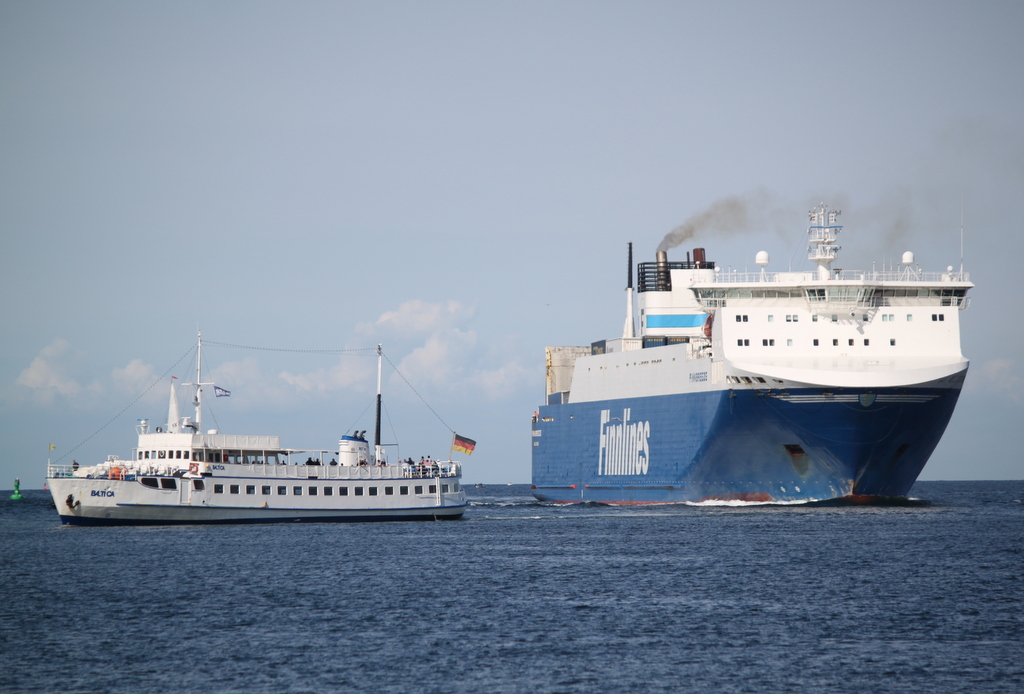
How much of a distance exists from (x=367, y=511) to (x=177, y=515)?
30.9 ft

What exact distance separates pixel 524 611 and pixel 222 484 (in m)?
27.3

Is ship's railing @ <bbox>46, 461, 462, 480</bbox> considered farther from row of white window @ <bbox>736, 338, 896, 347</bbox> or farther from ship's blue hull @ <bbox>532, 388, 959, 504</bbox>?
row of white window @ <bbox>736, 338, 896, 347</bbox>

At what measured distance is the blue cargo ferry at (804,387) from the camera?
55344mm

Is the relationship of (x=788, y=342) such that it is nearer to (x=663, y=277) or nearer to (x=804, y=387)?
(x=804, y=387)

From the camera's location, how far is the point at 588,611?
3175cm

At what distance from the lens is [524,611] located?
105ft

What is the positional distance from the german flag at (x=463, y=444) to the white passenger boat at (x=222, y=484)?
9.10 ft

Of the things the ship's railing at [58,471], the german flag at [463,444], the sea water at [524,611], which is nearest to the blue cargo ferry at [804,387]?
the sea water at [524,611]

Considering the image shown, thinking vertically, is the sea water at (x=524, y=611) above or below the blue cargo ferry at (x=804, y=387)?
below

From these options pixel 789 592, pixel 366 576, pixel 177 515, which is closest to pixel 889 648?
pixel 789 592

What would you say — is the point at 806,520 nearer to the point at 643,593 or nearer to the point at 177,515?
the point at 643,593

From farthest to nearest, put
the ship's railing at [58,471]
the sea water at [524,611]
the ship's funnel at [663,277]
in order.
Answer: the ship's funnel at [663,277]
the ship's railing at [58,471]
the sea water at [524,611]

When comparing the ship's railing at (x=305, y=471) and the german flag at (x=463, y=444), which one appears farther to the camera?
the german flag at (x=463, y=444)

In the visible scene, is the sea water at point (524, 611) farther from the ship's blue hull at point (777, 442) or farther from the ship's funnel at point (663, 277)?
the ship's funnel at point (663, 277)
